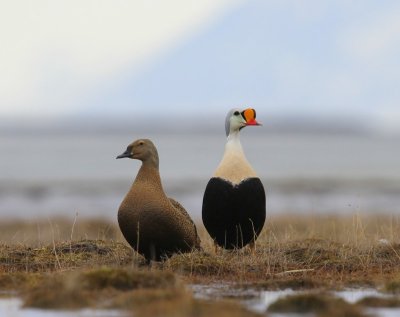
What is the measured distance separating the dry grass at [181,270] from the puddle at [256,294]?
0.15m

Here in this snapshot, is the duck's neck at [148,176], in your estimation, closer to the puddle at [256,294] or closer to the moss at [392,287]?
the puddle at [256,294]

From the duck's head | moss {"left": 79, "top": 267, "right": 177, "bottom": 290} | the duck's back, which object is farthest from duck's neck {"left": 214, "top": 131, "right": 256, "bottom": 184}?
moss {"left": 79, "top": 267, "right": 177, "bottom": 290}

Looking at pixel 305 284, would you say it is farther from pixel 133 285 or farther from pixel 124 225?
pixel 124 225

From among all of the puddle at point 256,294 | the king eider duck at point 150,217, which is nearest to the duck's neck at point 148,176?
the king eider duck at point 150,217

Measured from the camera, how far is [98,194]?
37.5 meters

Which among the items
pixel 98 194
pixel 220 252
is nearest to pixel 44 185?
pixel 98 194

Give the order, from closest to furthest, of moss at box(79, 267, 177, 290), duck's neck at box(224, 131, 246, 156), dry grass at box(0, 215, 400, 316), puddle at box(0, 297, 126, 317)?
puddle at box(0, 297, 126, 317) → dry grass at box(0, 215, 400, 316) → moss at box(79, 267, 177, 290) → duck's neck at box(224, 131, 246, 156)

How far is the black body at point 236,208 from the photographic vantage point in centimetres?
1070

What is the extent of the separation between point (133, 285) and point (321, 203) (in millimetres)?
23834

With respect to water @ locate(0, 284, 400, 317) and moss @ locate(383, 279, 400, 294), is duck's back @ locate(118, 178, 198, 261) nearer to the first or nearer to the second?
water @ locate(0, 284, 400, 317)

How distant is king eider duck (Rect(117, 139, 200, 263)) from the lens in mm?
9617

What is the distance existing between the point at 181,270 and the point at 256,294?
4.59 ft

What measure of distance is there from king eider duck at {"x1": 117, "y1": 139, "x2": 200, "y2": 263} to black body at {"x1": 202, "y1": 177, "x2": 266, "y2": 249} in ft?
2.50

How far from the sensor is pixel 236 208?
1073 centimetres
